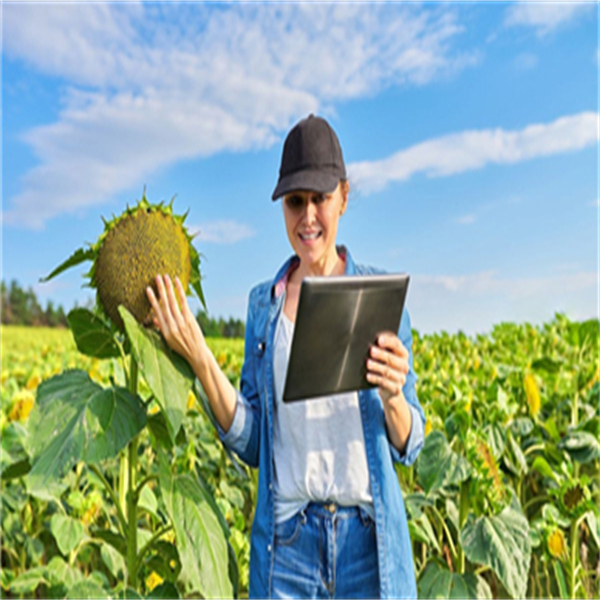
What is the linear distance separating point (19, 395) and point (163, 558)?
1757 millimetres

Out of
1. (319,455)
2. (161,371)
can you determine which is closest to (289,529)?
(319,455)

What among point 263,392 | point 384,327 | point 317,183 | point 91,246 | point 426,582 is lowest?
point 426,582

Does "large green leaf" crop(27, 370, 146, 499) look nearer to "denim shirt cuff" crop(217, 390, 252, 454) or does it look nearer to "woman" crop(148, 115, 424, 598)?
"woman" crop(148, 115, 424, 598)

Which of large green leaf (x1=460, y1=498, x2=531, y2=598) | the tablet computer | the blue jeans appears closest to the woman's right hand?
the tablet computer

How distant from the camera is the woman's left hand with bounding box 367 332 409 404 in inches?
79.4

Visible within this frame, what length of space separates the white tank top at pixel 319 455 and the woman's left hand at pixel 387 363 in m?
0.24

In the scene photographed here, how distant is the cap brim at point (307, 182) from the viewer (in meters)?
2.18

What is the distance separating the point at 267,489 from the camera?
7.51ft

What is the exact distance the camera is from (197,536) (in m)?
1.95

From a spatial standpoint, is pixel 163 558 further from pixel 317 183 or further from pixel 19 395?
pixel 19 395

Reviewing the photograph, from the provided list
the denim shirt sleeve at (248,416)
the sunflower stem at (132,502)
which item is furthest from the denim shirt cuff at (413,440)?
the sunflower stem at (132,502)

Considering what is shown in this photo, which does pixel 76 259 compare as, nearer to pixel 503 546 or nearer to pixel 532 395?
pixel 503 546

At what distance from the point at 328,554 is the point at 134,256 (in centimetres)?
100

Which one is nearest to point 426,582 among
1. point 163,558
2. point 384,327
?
point 163,558
